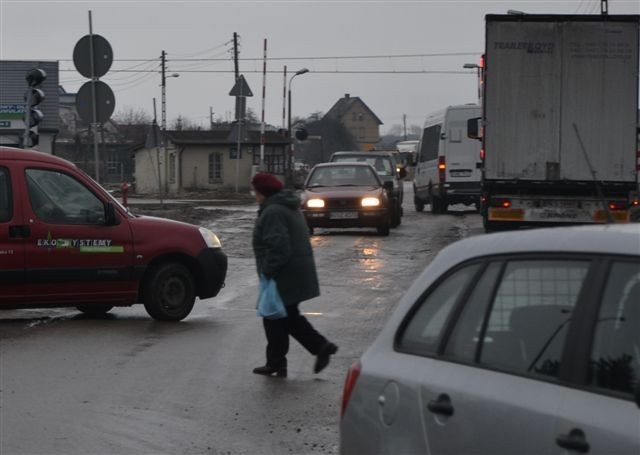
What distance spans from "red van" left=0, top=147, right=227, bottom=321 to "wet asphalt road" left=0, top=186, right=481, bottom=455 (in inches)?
12.1

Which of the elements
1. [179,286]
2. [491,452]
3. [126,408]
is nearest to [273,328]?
[126,408]

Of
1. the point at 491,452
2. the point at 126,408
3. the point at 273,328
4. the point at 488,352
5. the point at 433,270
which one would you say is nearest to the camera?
the point at 491,452

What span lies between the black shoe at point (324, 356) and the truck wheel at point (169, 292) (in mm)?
3501

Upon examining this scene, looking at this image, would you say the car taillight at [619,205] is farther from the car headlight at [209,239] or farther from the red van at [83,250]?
the red van at [83,250]

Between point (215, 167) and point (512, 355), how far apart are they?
207 ft

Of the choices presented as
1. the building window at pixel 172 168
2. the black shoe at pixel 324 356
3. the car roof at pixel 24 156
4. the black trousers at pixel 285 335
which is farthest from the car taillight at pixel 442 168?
the building window at pixel 172 168

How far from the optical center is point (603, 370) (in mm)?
3701

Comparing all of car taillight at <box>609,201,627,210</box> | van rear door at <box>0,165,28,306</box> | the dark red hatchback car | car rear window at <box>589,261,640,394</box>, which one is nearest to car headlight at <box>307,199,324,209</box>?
the dark red hatchback car

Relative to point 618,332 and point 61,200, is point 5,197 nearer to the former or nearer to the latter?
point 61,200

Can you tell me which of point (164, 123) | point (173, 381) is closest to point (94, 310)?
point (173, 381)

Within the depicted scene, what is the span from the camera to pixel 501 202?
19875mm

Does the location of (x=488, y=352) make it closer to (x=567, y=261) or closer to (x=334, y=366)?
(x=567, y=261)

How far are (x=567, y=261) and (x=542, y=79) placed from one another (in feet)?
52.2

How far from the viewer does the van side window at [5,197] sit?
11609 mm
